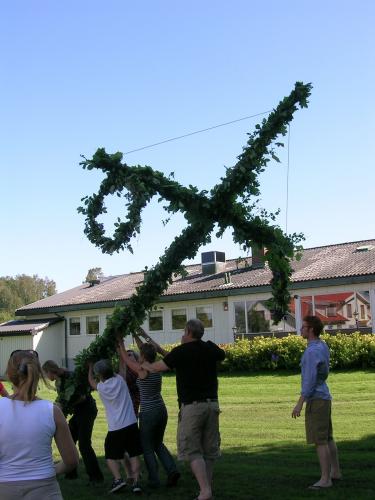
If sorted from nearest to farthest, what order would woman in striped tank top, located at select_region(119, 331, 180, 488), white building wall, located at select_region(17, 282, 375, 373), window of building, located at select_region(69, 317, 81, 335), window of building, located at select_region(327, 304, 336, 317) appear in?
woman in striped tank top, located at select_region(119, 331, 180, 488) < window of building, located at select_region(327, 304, 336, 317) < white building wall, located at select_region(17, 282, 375, 373) < window of building, located at select_region(69, 317, 81, 335)

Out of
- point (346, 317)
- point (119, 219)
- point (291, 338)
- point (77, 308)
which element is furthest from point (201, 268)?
point (119, 219)

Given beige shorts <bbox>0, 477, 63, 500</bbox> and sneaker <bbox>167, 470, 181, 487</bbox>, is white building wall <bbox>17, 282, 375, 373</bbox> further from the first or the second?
beige shorts <bbox>0, 477, 63, 500</bbox>

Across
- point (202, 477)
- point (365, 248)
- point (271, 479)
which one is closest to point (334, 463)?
point (271, 479)

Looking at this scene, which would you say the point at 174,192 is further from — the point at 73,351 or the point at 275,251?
the point at 73,351

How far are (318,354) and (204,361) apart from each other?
1.41m

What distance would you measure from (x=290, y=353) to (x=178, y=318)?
11732mm

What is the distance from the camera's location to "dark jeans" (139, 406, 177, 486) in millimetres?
7914

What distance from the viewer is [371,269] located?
27.4 metres

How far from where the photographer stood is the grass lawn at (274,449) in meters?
7.40

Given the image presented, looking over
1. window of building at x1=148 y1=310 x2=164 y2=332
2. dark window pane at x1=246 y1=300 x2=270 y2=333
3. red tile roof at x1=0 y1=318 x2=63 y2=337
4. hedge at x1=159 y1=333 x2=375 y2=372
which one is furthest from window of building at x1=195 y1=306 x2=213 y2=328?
red tile roof at x1=0 y1=318 x2=63 y2=337

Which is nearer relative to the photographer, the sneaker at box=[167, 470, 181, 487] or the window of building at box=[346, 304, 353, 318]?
the sneaker at box=[167, 470, 181, 487]

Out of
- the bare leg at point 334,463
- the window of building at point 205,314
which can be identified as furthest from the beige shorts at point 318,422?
the window of building at point 205,314

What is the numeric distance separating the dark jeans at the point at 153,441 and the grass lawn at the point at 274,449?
0.77 feet

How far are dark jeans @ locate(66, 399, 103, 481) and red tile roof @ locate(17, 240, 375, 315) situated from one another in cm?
1589
